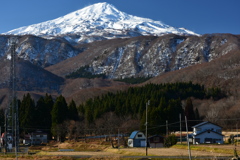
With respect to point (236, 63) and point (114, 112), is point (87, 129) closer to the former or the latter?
point (114, 112)

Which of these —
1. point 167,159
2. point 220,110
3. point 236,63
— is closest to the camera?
point 167,159

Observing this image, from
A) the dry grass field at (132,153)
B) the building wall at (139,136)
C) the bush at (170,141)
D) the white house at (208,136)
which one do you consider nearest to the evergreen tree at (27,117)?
the dry grass field at (132,153)

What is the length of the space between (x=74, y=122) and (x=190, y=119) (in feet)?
81.6

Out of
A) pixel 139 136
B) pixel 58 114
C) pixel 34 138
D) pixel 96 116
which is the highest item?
pixel 58 114

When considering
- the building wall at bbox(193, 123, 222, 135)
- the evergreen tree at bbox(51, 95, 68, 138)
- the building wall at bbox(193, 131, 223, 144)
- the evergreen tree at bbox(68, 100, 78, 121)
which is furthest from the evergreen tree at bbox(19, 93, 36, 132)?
the building wall at bbox(193, 131, 223, 144)

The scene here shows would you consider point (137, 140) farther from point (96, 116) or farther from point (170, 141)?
point (96, 116)

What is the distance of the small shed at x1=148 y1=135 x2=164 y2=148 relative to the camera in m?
60.5

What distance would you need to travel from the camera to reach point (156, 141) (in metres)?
61.0

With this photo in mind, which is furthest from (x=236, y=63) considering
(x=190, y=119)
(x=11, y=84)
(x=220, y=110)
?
(x=11, y=84)

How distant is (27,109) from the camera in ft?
248

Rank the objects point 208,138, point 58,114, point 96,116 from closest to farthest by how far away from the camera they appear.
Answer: point 208,138, point 58,114, point 96,116

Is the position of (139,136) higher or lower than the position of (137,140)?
higher

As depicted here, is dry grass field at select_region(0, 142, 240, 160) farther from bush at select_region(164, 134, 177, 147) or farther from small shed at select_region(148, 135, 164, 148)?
small shed at select_region(148, 135, 164, 148)

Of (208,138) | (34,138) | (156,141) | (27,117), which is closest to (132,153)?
(156,141)
